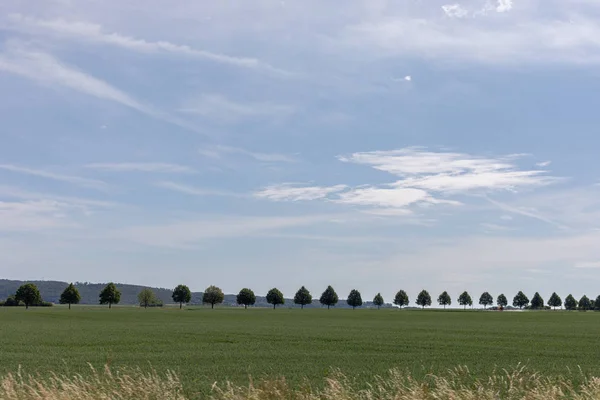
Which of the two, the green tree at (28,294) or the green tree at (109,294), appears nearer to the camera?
the green tree at (28,294)

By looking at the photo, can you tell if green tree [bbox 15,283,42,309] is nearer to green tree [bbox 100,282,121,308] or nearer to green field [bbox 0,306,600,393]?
green tree [bbox 100,282,121,308]

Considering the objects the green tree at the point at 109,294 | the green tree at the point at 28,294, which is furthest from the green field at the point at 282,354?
the green tree at the point at 109,294

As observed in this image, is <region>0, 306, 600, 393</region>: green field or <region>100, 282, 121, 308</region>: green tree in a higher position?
<region>100, 282, 121, 308</region>: green tree

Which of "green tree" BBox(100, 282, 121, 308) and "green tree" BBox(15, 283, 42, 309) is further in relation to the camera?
"green tree" BBox(100, 282, 121, 308)

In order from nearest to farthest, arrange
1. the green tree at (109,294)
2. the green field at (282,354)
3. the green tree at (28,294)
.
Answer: the green field at (282,354) → the green tree at (28,294) → the green tree at (109,294)

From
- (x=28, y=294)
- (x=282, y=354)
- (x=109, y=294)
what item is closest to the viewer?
(x=282, y=354)

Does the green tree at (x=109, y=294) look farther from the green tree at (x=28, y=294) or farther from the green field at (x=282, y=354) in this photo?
the green field at (x=282, y=354)

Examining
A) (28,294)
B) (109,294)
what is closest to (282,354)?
(28,294)

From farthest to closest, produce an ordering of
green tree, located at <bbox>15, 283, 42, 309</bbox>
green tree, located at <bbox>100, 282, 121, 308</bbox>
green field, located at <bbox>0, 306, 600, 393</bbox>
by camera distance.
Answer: green tree, located at <bbox>100, 282, 121, 308</bbox> → green tree, located at <bbox>15, 283, 42, 309</bbox> → green field, located at <bbox>0, 306, 600, 393</bbox>

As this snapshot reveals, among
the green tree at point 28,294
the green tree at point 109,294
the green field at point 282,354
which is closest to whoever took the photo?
the green field at point 282,354

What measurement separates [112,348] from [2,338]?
44.6ft

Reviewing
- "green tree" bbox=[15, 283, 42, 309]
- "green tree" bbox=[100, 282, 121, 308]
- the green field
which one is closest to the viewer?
the green field

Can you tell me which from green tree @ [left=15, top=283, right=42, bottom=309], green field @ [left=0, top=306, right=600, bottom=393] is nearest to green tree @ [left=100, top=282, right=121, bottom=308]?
green tree @ [left=15, top=283, right=42, bottom=309]

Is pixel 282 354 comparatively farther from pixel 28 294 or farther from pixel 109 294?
pixel 109 294
